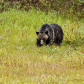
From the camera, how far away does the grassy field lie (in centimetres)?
534

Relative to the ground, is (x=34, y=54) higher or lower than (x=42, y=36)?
lower

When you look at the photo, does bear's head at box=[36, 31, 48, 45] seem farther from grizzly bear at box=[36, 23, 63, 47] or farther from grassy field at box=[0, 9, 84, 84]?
grassy field at box=[0, 9, 84, 84]

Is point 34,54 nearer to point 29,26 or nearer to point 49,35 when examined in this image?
point 49,35

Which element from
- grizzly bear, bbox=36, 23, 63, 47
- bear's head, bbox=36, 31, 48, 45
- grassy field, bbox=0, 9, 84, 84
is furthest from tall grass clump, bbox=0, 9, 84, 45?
bear's head, bbox=36, 31, 48, 45

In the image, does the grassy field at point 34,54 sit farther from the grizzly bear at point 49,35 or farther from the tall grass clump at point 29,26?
the grizzly bear at point 49,35

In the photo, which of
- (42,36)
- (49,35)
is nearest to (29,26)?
(49,35)

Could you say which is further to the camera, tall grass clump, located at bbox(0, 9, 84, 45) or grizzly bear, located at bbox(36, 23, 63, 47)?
tall grass clump, located at bbox(0, 9, 84, 45)

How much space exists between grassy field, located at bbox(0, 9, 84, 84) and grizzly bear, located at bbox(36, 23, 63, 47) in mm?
248

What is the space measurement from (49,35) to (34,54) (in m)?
1.60

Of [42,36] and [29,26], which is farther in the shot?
[29,26]

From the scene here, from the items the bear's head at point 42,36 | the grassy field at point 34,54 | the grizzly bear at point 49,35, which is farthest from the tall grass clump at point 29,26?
the bear's head at point 42,36

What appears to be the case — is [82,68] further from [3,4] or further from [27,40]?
[3,4]

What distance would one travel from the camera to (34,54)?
8.18 meters

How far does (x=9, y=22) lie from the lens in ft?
39.4
